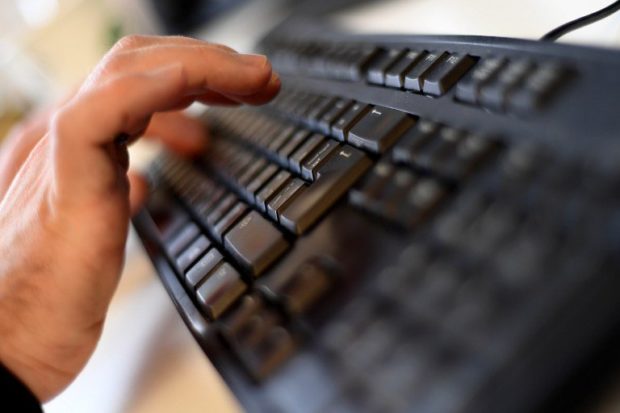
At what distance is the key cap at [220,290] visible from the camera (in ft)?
0.95

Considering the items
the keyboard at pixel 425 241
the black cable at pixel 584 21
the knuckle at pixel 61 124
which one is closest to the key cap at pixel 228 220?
the keyboard at pixel 425 241

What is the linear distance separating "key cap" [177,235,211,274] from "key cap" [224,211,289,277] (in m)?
0.03

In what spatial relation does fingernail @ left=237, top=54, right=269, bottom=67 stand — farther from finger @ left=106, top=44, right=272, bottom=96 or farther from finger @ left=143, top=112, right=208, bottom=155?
finger @ left=143, top=112, right=208, bottom=155

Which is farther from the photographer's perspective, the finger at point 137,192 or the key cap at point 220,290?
the finger at point 137,192

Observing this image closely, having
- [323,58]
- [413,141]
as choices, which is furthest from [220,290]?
[323,58]

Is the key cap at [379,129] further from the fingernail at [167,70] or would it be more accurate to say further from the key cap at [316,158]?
the fingernail at [167,70]

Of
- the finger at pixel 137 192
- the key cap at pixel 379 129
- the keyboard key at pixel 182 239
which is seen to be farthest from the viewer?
the finger at pixel 137 192

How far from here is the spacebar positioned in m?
0.28

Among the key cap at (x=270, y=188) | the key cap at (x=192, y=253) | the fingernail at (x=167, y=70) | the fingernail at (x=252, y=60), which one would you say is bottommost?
the key cap at (x=192, y=253)

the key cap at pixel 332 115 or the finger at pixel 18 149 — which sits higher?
the key cap at pixel 332 115

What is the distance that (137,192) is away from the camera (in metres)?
0.55

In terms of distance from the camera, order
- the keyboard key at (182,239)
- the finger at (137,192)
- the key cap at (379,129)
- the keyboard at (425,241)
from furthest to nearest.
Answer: the finger at (137,192)
the keyboard key at (182,239)
the key cap at (379,129)
the keyboard at (425,241)

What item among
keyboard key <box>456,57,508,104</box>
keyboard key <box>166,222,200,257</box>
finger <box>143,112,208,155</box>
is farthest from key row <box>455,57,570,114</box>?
finger <box>143,112,208,155</box>

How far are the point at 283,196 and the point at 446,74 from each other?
0.11m
